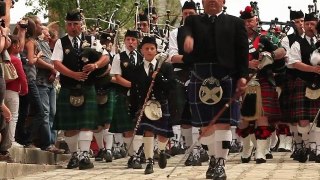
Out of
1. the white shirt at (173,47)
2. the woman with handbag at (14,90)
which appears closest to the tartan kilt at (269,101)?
the white shirt at (173,47)

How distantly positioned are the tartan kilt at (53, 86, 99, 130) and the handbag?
151 cm

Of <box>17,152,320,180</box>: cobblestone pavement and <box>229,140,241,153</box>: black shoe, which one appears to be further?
<box>229,140,241,153</box>: black shoe

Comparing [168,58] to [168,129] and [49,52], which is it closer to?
[168,129]

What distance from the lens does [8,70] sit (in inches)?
470

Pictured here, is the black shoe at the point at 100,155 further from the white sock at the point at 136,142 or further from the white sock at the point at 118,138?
the white sock at the point at 136,142

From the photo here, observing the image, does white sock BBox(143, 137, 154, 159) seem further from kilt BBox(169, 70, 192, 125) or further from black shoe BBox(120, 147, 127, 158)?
black shoe BBox(120, 147, 127, 158)

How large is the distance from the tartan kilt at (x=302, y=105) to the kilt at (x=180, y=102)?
4.84 feet

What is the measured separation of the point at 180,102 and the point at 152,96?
6.99 ft

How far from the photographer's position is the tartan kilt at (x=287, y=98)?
48.5 feet

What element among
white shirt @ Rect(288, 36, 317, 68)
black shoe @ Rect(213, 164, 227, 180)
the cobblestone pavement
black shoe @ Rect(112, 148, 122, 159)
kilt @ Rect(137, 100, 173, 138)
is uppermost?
white shirt @ Rect(288, 36, 317, 68)

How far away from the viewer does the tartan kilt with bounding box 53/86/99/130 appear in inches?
530

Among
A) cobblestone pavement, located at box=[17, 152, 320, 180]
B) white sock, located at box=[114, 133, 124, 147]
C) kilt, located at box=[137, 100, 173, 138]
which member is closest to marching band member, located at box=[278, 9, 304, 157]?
cobblestone pavement, located at box=[17, 152, 320, 180]

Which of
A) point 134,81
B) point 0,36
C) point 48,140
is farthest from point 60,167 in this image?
point 0,36

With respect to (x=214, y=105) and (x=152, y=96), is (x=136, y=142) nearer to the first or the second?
(x=152, y=96)
